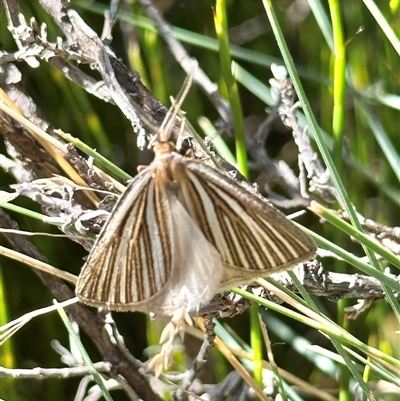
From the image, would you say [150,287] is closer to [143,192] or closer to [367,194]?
[143,192]

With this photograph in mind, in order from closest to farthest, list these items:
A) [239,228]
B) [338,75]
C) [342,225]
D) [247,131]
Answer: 1. [342,225]
2. [239,228]
3. [338,75]
4. [247,131]

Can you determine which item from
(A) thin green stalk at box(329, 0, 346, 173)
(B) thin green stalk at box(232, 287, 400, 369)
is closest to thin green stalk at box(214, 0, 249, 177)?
(A) thin green stalk at box(329, 0, 346, 173)

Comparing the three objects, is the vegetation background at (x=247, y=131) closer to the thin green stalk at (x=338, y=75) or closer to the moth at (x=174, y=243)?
the thin green stalk at (x=338, y=75)

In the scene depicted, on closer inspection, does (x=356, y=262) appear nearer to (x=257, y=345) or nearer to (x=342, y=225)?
(x=342, y=225)

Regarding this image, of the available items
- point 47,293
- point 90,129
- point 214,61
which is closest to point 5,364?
point 47,293

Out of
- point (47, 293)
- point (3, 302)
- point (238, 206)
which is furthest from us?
point (47, 293)

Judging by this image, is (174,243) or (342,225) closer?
(342,225)

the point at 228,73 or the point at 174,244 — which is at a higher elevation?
the point at 228,73

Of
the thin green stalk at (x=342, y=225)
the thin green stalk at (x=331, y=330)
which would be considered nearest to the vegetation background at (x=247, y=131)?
the thin green stalk at (x=331, y=330)

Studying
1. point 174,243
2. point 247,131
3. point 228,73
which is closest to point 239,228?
point 174,243

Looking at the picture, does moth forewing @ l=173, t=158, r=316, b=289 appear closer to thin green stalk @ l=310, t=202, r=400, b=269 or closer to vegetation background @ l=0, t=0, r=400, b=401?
thin green stalk @ l=310, t=202, r=400, b=269
